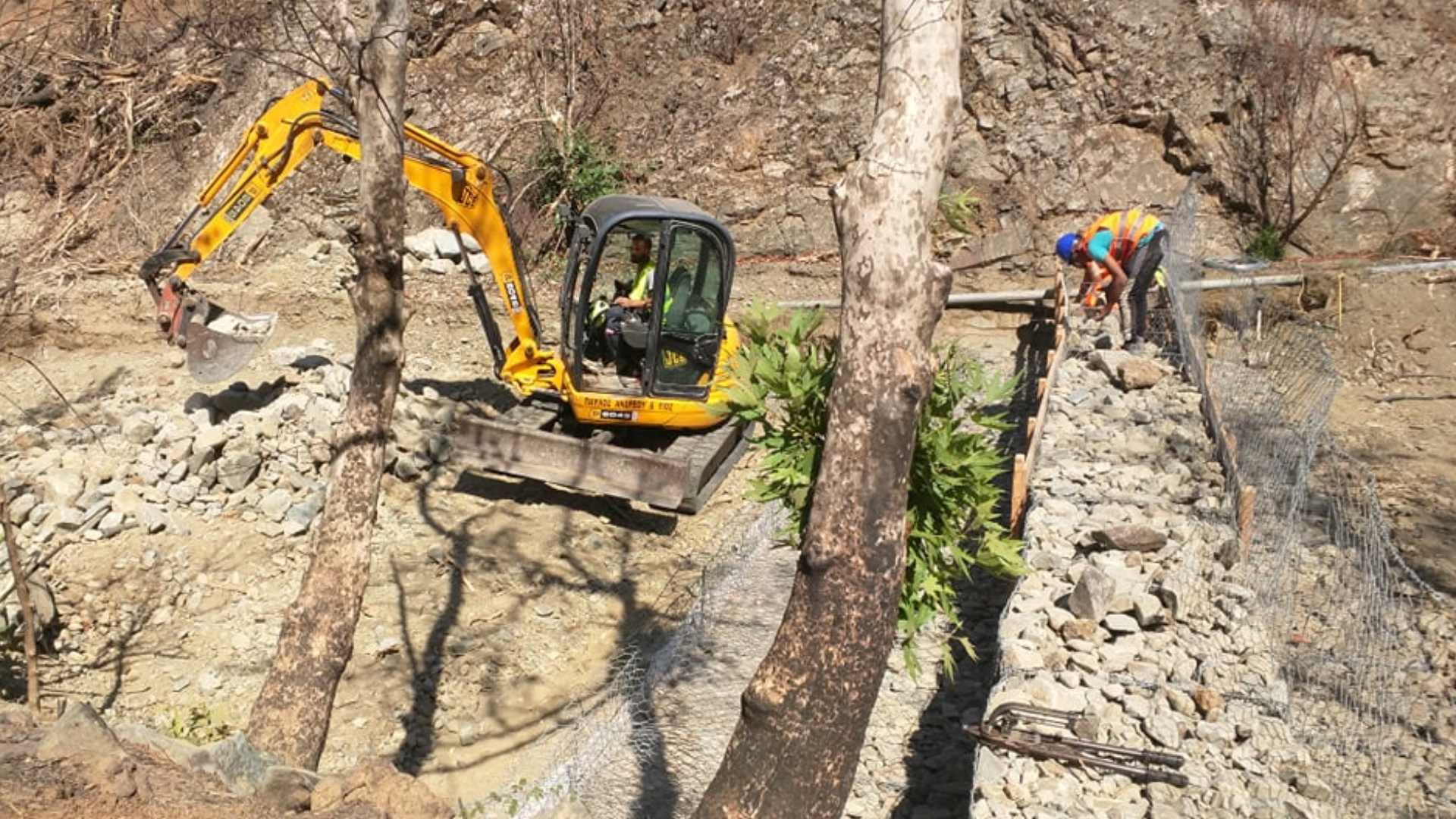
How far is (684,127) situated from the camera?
16.2m

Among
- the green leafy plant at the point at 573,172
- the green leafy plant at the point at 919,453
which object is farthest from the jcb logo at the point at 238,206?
the green leafy plant at the point at 573,172

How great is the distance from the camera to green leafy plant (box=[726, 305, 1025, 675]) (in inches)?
153

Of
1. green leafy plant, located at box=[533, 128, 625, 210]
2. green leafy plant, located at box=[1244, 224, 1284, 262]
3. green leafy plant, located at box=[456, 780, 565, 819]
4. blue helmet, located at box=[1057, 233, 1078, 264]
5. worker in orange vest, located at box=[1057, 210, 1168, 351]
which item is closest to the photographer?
green leafy plant, located at box=[456, 780, 565, 819]

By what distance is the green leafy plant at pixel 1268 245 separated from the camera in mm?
14383

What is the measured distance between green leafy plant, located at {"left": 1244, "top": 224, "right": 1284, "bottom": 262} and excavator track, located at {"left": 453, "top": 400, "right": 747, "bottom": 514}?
8.78m

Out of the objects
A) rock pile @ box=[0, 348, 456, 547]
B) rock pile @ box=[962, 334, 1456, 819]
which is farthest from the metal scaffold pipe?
rock pile @ box=[0, 348, 456, 547]

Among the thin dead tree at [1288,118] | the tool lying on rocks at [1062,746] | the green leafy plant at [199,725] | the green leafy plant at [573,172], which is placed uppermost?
the thin dead tree at [1288,118]

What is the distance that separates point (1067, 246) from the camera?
37.4 ft

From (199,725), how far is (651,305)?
4158 mm

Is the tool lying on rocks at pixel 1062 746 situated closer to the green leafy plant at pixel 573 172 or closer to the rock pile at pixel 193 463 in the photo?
the rock pile at pixel 193 463

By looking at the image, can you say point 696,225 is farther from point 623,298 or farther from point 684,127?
point 684,127

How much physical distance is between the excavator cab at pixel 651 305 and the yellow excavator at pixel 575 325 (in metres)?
0.01

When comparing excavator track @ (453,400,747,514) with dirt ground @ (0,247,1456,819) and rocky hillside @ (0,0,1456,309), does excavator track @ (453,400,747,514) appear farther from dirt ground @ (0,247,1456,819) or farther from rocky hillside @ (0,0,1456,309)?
rocky hillside @ (0,0,1456,309)

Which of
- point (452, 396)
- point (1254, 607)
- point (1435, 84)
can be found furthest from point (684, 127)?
point (1254, 607)
